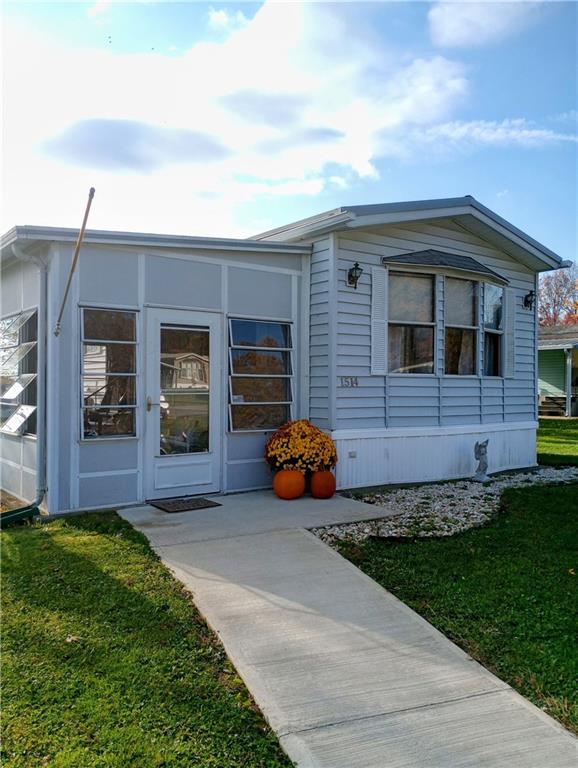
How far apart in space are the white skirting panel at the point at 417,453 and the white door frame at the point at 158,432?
1473 mm

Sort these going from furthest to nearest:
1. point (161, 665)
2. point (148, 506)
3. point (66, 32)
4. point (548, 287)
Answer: point (548, 287)
point (148, 506)
point (66, 32)
point (161, 665)

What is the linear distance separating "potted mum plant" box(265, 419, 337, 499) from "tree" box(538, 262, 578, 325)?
109 ft

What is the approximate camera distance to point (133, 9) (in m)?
5.77

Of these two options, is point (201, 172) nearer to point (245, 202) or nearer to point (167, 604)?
point (245, 202)

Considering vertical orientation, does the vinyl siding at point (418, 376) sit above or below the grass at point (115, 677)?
above

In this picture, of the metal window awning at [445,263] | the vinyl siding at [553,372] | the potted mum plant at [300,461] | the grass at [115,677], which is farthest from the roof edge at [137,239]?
the vinyl siding at [553,372]

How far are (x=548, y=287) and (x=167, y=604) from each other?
3752 cm

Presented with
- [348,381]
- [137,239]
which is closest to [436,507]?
[348,381]

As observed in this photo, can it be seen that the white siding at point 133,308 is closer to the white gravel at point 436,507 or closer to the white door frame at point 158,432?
the white door frame at point 158,432

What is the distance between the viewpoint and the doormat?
5.85m

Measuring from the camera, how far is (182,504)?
19.8ft

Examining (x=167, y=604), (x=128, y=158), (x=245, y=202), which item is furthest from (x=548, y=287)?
(x=167, y=604)

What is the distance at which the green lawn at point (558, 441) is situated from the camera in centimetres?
1035

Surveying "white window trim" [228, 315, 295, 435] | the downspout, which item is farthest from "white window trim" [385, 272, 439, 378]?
the downspout
